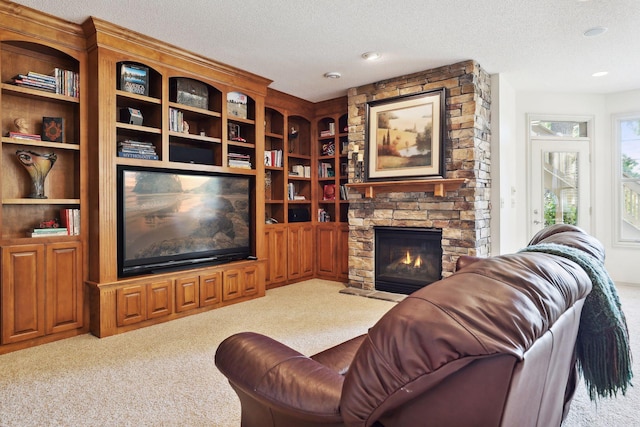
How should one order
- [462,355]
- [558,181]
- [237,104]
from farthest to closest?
[558,181]
[237,104]
[462,355]

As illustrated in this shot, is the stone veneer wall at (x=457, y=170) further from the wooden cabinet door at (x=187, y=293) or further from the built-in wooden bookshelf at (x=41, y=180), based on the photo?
the built-in wooden bookshelf at (x=41, y=180)

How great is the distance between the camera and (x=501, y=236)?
445cm

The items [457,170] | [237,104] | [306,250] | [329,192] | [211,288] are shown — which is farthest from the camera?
[329,192]

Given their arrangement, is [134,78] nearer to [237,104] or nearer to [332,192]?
[237,104]

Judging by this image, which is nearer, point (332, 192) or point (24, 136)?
point (24, 136)

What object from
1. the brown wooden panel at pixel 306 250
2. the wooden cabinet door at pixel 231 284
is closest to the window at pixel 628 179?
the brown wooden panel at pixel 306 250

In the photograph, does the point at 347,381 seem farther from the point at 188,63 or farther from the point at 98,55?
the point at 188,63

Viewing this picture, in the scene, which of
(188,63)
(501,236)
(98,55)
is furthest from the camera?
(501,236)

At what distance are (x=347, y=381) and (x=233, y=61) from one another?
391 cm

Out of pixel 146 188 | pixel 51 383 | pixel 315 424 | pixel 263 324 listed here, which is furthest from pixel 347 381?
pixel 146 188

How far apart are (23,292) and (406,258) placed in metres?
3.83

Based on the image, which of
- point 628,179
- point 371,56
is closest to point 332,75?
point 371,56

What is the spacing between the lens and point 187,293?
3773 mm

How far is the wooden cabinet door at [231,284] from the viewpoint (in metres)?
4.12
